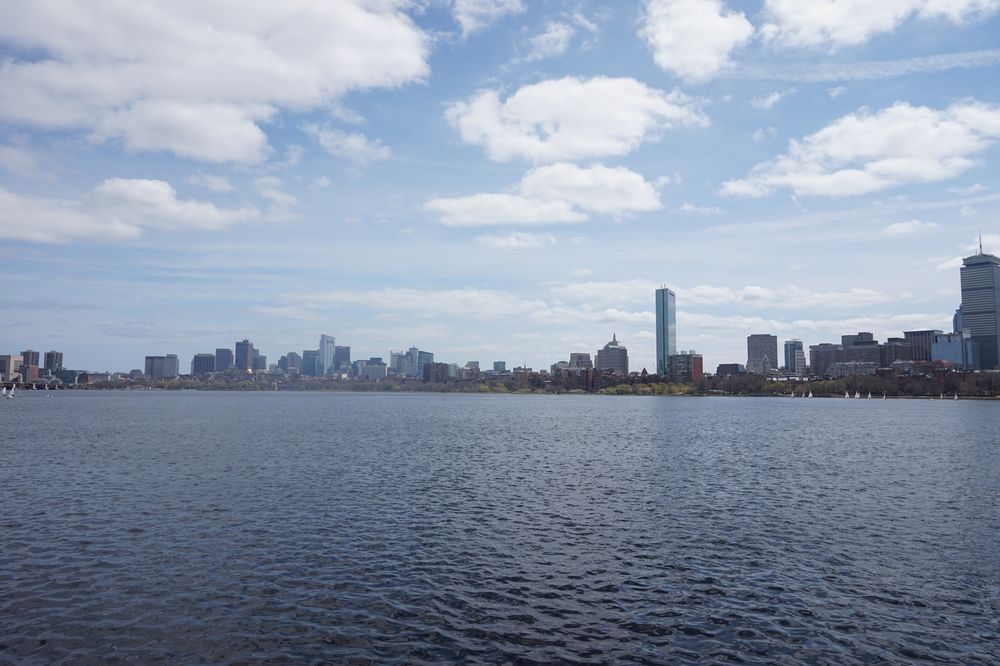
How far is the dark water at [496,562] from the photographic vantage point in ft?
80.0

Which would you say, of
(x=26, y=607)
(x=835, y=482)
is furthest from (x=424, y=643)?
(x=835, y=482)

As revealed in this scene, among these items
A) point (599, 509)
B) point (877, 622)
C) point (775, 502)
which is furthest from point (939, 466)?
point (877, 622)

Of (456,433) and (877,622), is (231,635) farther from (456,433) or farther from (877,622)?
(456,433)

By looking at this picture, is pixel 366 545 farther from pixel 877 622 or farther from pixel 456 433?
pixel 456 433

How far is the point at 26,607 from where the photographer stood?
27219 mm

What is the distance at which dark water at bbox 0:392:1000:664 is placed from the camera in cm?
2438

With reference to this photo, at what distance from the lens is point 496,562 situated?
3419 centimetres

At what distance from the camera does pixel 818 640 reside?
24688 millimetres

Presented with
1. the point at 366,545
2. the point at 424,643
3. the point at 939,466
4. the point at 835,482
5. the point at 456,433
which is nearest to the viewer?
the point at 424,643

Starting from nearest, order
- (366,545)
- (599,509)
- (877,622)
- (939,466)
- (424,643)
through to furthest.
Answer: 1. (424,643)
2. (877,622)
3. (366,545)
4. (599,509)
5. (939,466)

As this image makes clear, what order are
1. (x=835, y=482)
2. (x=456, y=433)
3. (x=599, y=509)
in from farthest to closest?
(x=456, y=433), (x=835, y=482), (x=599, y=509)

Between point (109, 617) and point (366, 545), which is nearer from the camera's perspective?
point (109, 617)

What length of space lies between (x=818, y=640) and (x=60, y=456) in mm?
82364

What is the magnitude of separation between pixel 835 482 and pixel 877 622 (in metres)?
37.5
